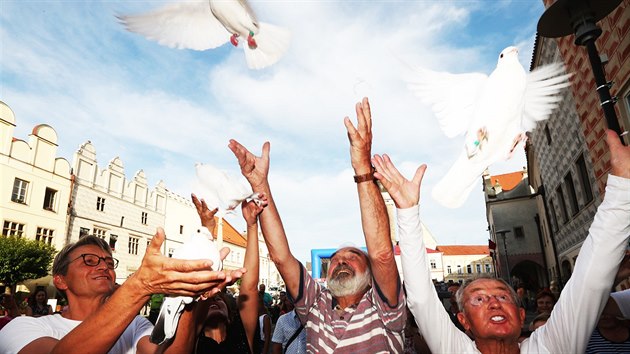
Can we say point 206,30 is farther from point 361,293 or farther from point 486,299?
point 486,299

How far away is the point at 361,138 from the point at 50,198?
25586 millimetres

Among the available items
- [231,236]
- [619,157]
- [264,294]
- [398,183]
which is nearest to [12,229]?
[264,294]

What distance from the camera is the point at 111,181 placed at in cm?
2723

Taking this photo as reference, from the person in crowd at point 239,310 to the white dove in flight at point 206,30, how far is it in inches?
44.1

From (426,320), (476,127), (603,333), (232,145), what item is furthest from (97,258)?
(603,333)

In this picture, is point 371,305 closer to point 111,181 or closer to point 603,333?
point 603,333

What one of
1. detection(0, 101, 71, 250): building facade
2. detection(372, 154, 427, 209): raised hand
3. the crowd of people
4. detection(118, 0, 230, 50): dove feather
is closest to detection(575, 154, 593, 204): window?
the crowd of people

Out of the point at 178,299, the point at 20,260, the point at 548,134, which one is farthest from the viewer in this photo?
the point at 20,260

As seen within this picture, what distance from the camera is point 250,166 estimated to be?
9.30ft

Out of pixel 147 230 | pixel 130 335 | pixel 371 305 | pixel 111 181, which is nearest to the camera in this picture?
pixel 130 335

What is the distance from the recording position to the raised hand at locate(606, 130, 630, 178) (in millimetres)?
1708

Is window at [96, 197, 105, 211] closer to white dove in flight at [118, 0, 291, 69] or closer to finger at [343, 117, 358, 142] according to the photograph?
white dove in flight at [118, 0, 291, 69]

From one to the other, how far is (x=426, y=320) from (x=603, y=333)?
6.05 ft

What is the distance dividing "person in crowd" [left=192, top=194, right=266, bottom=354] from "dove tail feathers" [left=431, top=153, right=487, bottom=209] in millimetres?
1279
